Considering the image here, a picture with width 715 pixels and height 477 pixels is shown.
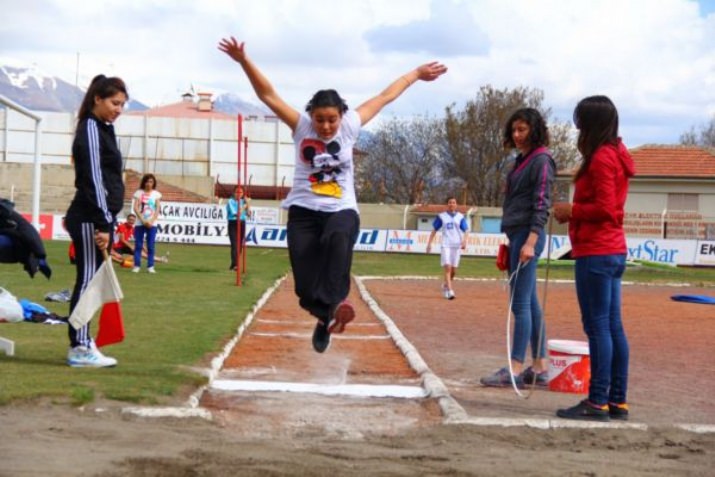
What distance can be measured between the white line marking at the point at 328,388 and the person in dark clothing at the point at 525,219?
83cm

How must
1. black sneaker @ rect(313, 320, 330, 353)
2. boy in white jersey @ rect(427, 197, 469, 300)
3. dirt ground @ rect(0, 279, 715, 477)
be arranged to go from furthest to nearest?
boy in white jersey @ rect(427, 197, 469, 300), black sneaker @ rect(313, 320, 330, 353), dirt ground @ rect(0, 279, 715, 477)

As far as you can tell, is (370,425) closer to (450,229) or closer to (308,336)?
(308,336)

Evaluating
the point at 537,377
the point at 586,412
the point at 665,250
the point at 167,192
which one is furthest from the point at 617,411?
the point at 167,192

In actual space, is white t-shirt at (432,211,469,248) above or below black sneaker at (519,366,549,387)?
above

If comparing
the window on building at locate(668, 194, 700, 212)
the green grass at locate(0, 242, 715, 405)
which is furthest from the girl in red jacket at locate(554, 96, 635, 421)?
the window on building at locate(668, 194, 700, 212)

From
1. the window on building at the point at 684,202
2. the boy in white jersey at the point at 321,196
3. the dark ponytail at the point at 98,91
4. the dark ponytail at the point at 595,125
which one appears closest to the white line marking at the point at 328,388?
the boy in white jersey at the point at 321,196

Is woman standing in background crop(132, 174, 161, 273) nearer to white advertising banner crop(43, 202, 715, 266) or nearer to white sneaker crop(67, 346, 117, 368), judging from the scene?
white sneaker crop(67, 346, 117, 368)

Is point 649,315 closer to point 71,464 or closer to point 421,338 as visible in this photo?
point 421,338

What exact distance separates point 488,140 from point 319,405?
62.6 metres

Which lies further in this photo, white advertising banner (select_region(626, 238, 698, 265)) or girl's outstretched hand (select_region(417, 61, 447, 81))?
white advertising banner (select_region(626, 238, 698, 265))

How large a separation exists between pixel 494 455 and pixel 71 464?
6.92 feet

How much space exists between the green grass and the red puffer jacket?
2.80m

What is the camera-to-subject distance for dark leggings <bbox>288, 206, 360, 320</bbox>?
7426 millimetres

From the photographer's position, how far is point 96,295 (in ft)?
26.5
